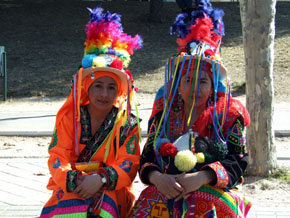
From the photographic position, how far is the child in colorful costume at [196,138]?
3.09 metres

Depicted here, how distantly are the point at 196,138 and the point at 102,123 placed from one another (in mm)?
Result: 731

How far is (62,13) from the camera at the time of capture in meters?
18.3

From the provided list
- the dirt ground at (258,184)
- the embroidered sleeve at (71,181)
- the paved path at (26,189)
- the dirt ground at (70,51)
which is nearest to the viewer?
the embroidered sleeve at (71,181)

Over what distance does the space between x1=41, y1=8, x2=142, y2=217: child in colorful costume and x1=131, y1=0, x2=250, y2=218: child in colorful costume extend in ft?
0.57

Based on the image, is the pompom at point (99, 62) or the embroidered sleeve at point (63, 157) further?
the pompom at point (99, 62)

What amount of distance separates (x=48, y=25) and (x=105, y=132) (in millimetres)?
14083

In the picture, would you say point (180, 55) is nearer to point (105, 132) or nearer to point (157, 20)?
point (105, 132)

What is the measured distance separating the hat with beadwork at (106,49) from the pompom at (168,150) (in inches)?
22.0

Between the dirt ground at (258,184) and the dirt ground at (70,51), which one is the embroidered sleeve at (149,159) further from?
the dirt ground at (70,51)

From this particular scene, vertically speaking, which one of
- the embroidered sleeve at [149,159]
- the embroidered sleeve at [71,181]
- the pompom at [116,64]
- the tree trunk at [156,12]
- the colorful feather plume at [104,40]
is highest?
the tree trunk at [156,12]

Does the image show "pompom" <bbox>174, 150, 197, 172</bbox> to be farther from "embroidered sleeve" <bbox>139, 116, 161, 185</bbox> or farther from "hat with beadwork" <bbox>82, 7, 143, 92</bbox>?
"hat with beadwork" <bbox>82, 7, 143, 92</bbox>

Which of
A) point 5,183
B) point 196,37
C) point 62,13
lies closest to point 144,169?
point 196,37

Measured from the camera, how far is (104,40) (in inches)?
138

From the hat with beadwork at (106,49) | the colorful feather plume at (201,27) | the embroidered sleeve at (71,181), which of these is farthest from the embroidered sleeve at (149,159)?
the colorful feather plume at (201,27)
